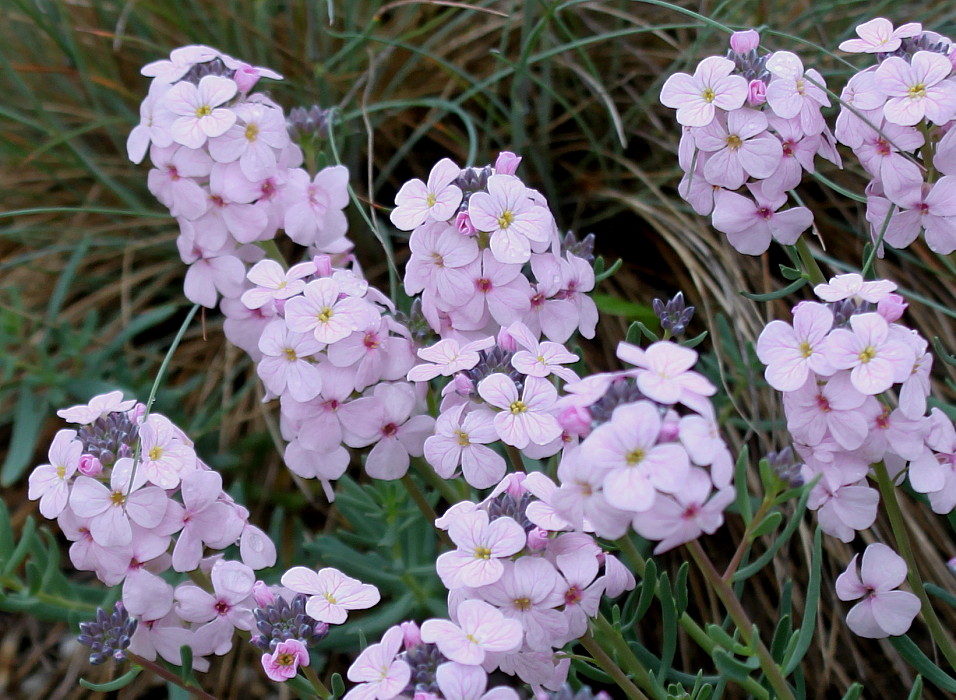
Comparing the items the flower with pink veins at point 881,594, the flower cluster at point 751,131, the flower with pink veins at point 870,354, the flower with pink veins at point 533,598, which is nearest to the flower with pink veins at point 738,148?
the flower cluster at point 751,131

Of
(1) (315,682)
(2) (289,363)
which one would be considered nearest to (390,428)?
(2) (289,363)

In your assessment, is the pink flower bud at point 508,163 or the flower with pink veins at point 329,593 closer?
the flower with pink veins at point 329,593

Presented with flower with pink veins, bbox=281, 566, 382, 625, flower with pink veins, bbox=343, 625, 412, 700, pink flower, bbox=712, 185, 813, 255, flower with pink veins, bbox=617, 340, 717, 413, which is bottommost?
flower with pink veins, bbox=281, 566, 382, 625

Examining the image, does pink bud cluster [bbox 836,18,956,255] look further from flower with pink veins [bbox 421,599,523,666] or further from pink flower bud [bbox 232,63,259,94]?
pink flower bud [bbox 232,63,259,94]

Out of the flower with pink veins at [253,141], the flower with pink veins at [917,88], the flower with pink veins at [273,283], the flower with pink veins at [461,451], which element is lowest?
the flower with pink veins at [461,451]

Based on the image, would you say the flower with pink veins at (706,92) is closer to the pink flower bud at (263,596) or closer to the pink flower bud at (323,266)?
the pink flower bud at (323,266)

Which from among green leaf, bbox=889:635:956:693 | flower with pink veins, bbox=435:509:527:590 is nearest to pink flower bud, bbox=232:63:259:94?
flower with pink veins, bbox=435:509:527:590

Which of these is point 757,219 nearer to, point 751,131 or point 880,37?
point 751,131

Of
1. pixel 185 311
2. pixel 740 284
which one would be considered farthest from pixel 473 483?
pixel 185 311
